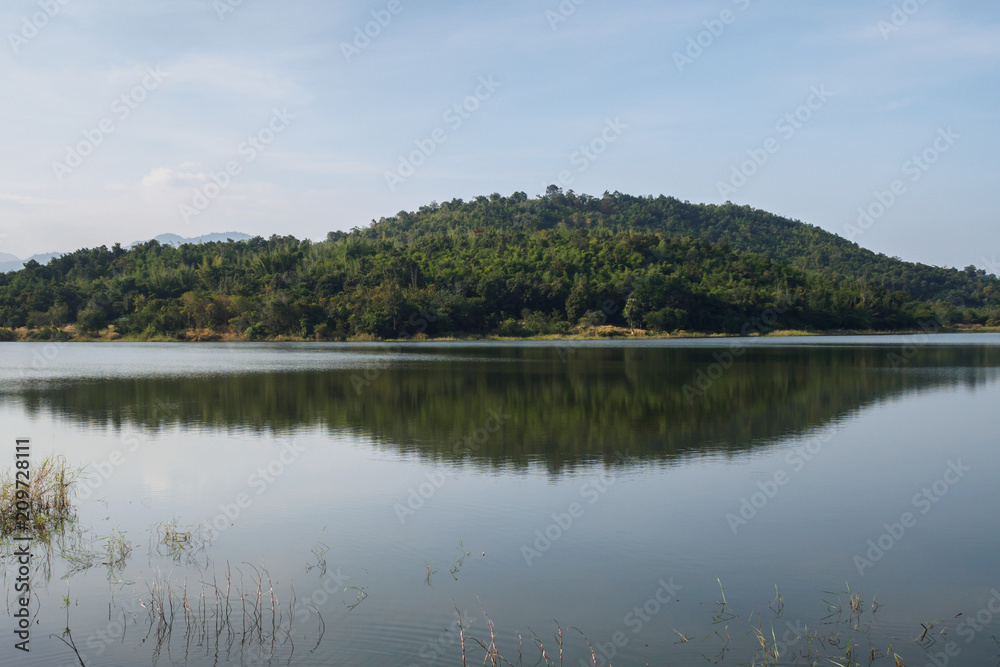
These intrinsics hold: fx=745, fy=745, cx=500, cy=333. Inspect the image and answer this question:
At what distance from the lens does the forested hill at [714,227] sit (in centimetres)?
12050

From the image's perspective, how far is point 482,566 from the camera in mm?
7004

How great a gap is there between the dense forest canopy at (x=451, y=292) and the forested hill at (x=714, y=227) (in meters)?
3.41

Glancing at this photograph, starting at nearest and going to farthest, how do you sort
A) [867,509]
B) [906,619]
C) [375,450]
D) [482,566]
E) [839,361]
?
[906,619]
[482,566]
[867,509]
[375,450]
[839,361]

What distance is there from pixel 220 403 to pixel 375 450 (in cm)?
858

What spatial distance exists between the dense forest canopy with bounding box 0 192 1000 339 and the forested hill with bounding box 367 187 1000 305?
3.41m

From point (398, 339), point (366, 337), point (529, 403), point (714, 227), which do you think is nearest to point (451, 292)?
point (398, 339)

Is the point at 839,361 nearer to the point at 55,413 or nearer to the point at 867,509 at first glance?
the point at 867,509

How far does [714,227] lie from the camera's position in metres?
144

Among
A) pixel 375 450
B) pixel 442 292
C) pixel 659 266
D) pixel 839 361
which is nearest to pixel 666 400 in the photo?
pixel 375 450

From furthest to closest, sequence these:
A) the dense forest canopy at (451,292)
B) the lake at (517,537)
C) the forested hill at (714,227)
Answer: the forested hill at (714,227) < the dense forest canopy at (451,292) < the lake at (517,537)

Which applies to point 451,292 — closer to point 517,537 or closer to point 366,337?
point 366,337

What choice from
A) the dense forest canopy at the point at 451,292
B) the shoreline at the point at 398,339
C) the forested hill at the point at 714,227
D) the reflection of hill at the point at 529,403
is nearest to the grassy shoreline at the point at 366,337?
the shoreline at the point at 398,339

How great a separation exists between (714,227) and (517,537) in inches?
5691

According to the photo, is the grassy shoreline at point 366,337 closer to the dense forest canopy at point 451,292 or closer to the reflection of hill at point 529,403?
the dense forest canopy at point 451,292
